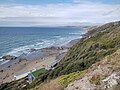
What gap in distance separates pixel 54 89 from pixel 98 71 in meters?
3.39

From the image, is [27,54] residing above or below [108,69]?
below

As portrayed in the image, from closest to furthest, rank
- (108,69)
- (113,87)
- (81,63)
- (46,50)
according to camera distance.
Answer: (113,87) → (108,69) → (81,63) → (46,50)

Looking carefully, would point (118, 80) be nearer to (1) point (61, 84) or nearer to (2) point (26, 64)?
(1) point (61, 84)

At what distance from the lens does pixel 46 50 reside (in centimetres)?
8631

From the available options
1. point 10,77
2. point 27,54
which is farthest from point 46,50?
point 10,77

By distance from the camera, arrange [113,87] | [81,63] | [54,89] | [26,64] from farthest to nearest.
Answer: [26,64], [81,63], [54,89], [113,87]

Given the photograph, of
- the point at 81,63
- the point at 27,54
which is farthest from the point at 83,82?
the point at 27,54

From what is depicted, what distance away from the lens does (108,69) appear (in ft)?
48.5

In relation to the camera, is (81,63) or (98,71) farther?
(81,63)

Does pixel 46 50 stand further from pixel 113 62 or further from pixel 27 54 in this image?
pixel 113 62

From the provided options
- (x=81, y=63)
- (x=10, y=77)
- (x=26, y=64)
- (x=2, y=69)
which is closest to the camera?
(x=81, y=63)

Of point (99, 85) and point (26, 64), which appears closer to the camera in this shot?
point (99, 85)

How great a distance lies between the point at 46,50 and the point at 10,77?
36008 mm

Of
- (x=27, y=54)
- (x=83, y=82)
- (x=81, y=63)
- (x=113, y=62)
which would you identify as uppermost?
(x=113, y=62)
